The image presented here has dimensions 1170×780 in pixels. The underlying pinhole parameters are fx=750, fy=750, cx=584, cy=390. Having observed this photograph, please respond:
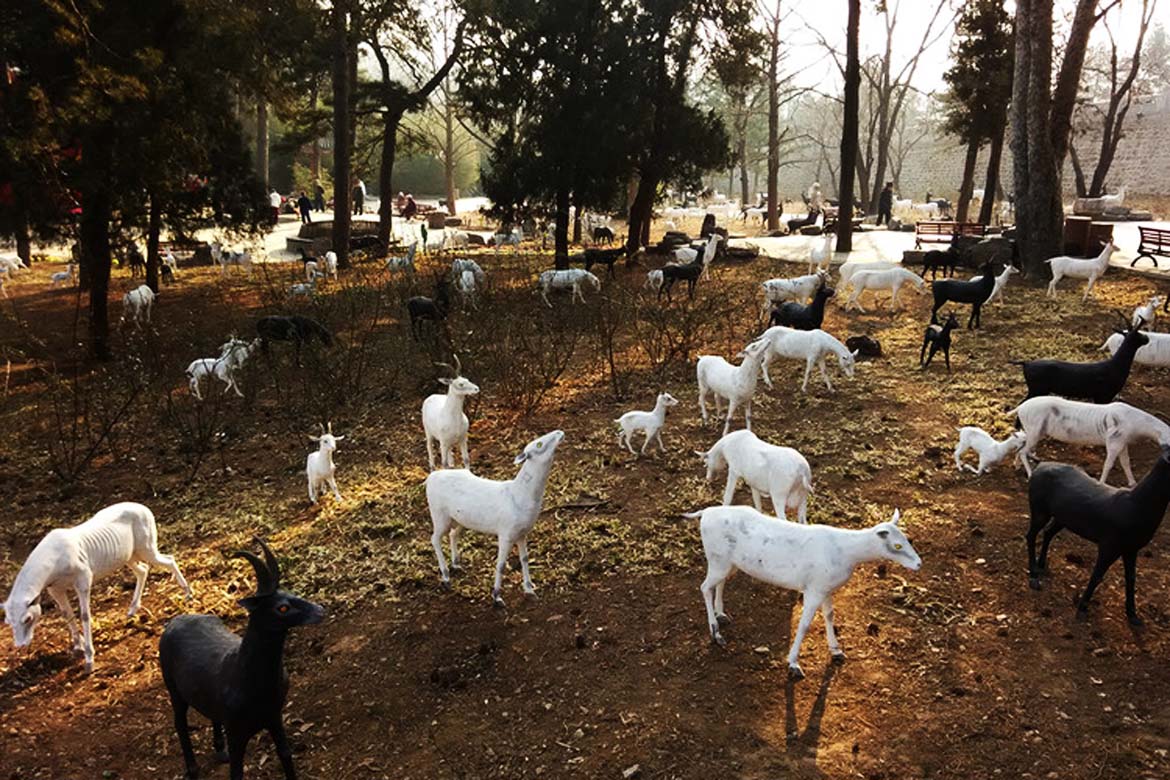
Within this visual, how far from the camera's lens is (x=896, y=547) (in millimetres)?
4477

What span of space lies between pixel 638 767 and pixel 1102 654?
10.2 ft

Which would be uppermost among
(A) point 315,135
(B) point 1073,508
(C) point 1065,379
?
(A) point 315,135

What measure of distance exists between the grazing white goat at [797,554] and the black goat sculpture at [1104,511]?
52.0 inches

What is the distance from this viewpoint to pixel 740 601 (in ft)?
18.2

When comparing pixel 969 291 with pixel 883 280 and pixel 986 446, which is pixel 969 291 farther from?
pixel 986 446

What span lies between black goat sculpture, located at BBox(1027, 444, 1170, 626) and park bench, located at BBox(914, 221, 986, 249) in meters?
19.7

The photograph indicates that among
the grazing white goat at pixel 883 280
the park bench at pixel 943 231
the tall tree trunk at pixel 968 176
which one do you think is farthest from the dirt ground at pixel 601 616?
the tall tree trunk at pixel 968 176

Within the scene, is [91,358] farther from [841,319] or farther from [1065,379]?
[1065,379]

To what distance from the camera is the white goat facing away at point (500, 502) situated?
544 cm

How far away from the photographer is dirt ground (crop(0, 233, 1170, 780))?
4238 millimetres

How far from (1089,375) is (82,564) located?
9.21 metres

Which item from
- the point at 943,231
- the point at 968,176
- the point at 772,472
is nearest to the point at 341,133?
the point at 772,472

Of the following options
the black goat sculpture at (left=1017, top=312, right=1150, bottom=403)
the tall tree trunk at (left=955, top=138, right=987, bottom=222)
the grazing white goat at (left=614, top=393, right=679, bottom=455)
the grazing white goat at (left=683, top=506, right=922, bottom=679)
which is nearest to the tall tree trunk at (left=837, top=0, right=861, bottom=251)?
the tall tree trunk at (left=955, top=138, right=987, bottom=222)

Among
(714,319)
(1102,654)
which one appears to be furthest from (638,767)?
(714,319)
